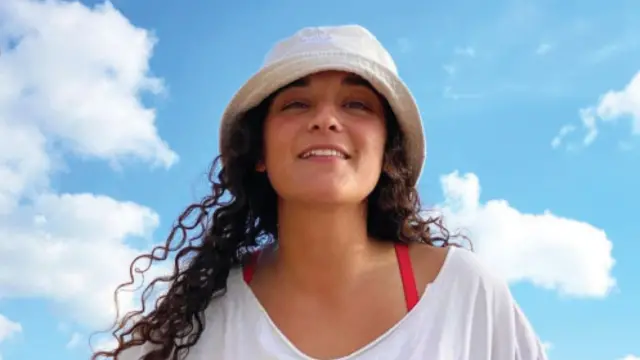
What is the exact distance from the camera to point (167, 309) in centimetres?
432

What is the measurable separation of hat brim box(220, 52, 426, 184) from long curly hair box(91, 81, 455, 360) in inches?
2.0

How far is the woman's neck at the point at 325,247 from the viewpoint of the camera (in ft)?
13.5

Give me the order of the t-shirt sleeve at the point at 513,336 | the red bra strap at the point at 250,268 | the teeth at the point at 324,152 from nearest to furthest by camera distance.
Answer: the teeth at the point at 324,152, the t-shirt sleeve at the point at 513,336, the red bra strap at the point at 250,268

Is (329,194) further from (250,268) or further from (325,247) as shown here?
(250,268)

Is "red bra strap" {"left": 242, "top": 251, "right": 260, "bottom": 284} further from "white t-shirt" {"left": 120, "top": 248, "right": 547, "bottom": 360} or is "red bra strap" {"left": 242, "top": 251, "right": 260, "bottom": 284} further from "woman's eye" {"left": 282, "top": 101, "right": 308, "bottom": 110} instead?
"woman's eye" {"left": 282, "top": 101, "right": 308, "bottom": 110}

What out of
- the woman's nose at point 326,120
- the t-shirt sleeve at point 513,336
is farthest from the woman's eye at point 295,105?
the t-shirt sleeve at point 513,336

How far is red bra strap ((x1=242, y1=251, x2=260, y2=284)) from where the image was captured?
4391mm

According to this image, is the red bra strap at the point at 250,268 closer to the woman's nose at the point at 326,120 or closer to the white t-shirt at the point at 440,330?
the white t-shirt at the point at 440,330

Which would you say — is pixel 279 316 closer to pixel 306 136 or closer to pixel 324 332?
pixel 324 332

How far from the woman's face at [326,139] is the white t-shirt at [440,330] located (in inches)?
21.8

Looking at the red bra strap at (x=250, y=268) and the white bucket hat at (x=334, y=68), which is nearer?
the white bucket hat at (x=334, y=68)

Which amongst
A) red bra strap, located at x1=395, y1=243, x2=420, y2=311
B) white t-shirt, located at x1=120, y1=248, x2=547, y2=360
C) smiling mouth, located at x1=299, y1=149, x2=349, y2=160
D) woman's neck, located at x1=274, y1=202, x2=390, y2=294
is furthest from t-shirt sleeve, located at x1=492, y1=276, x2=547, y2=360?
smiling mouth, located at x1=299, y1=149, x2=349, y2=160

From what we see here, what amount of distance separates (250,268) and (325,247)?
47 cm

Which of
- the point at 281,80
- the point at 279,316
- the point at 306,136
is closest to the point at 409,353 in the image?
the point at 279,316
